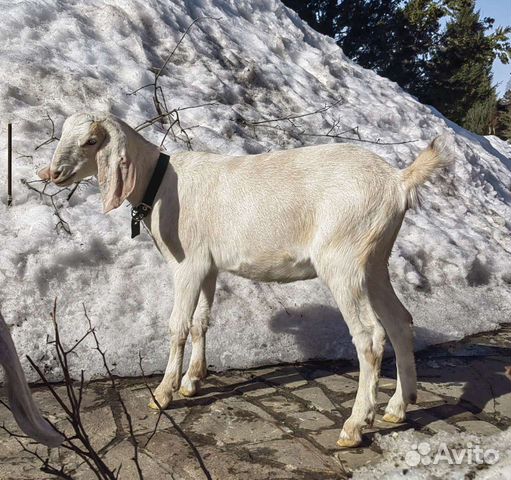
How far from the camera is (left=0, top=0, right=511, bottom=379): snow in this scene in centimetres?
501

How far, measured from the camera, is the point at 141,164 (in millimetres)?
4332

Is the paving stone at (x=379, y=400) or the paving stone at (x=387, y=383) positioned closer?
the paving stone at (x=379, y=400)

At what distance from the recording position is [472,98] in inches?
935

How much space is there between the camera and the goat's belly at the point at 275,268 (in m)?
4.02

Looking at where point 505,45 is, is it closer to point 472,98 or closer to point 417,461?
point 472,98

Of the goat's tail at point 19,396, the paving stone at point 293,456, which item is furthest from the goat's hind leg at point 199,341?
the goat's tail at point 19,396

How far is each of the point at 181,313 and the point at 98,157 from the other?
1.12m

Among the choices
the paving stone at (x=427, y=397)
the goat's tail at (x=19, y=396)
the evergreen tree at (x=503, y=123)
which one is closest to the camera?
the goat's tail at (x=19, y=396)

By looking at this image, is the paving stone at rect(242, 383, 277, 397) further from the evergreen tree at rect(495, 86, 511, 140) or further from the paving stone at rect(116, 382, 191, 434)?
the evergreen tree at rect(495, 86, 511, 140)

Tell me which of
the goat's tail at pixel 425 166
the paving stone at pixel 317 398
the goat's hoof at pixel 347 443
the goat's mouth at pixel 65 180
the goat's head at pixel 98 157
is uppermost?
the goat's tail at pixel 425 166

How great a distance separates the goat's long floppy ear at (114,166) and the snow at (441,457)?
84.1 inches

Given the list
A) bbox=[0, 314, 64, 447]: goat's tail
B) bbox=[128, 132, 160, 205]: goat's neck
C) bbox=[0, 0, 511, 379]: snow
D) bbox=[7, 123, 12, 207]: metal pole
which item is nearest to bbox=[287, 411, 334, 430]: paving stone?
bbox=[0, 0, 511, 379]: snow

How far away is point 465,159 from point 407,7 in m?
14.9

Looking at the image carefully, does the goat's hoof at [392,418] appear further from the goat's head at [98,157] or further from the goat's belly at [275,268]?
the goat's head at [98,157]
